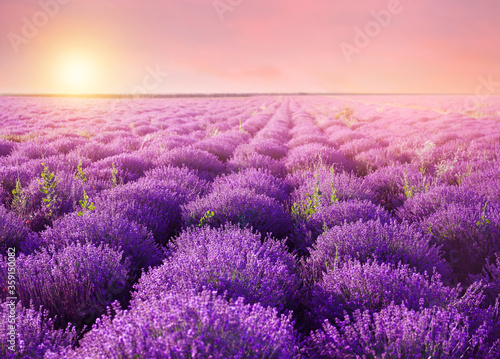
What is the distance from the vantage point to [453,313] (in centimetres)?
154

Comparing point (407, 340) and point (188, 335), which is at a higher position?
point (188, 335)

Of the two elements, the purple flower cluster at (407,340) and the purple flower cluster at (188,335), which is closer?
the purple flower cluster at (188,335)

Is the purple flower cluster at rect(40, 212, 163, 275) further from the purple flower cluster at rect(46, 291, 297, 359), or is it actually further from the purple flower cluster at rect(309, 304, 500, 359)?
the purple flower cluster at rect(309, 304, 500, 359)

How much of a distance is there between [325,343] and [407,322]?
0.42 m

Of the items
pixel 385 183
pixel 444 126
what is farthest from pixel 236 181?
pixel 444 126

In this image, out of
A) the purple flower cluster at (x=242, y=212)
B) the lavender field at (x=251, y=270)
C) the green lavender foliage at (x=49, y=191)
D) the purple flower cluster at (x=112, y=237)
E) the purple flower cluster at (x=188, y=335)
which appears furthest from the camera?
the green lavender foliage at (x=49, y=191)

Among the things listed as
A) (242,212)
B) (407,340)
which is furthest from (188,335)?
(242,212)

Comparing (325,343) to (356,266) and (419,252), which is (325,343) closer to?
(356,266)

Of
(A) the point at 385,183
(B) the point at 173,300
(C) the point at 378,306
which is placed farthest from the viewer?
(A) the point at 385,183

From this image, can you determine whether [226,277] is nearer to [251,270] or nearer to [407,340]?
[251,270]

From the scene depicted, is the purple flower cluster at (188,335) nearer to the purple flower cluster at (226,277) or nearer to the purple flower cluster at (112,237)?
the purple flower cluster at (226,277)

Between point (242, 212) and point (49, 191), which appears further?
point (49, 191)

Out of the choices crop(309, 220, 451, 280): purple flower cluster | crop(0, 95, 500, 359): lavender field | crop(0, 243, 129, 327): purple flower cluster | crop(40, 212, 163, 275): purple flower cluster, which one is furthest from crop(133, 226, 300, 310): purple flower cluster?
crop(40, 212, 163, 275): purple flower cluster

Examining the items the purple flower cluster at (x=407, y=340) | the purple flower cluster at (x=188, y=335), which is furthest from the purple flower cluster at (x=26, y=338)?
the purple flower cluster at (x=407, y=340)
